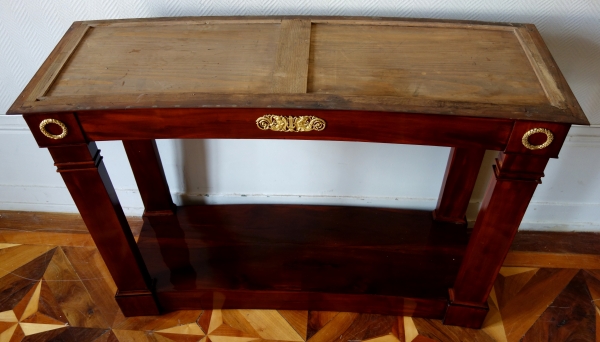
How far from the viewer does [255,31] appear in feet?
3.00

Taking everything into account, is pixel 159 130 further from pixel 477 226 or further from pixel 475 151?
pixel 475 151

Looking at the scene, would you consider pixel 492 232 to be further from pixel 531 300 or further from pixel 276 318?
pixel 276 318

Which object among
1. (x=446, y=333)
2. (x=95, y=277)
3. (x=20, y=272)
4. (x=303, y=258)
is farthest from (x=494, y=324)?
(x=20, y=272)

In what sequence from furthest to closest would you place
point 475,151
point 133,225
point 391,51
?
point 133,225 → point 475,151 → point 391,51

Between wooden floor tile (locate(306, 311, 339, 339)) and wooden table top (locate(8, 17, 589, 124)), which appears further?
wooden floor tile (locate(306, 311, 339, 339))

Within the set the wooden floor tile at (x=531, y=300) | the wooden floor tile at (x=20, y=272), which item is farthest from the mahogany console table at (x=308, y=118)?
the wooden floor tile at (x=20, y=272)

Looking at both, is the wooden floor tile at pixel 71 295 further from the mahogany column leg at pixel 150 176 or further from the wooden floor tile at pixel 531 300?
the wooden floor tile at pixel 531 300

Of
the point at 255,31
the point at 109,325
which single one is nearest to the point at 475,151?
the point at 255,31

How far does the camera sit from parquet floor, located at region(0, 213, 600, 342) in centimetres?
112

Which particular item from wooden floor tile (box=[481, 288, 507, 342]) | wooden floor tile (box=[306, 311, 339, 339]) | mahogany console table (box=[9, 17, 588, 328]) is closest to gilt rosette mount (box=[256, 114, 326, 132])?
mahogany console table (box=[9, 17, 588, 328])

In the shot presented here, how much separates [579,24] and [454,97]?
0.48m

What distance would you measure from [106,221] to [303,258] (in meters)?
0.50

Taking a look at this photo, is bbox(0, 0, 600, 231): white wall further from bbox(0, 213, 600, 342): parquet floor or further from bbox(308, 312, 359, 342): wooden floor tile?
bbox(308, 312, 359, 342): wooden floor tile

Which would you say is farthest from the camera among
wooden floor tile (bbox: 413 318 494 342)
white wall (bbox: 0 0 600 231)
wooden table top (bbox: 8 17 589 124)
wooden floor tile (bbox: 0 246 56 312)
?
wooden floor tile (bbox: 0 246 56 312)
